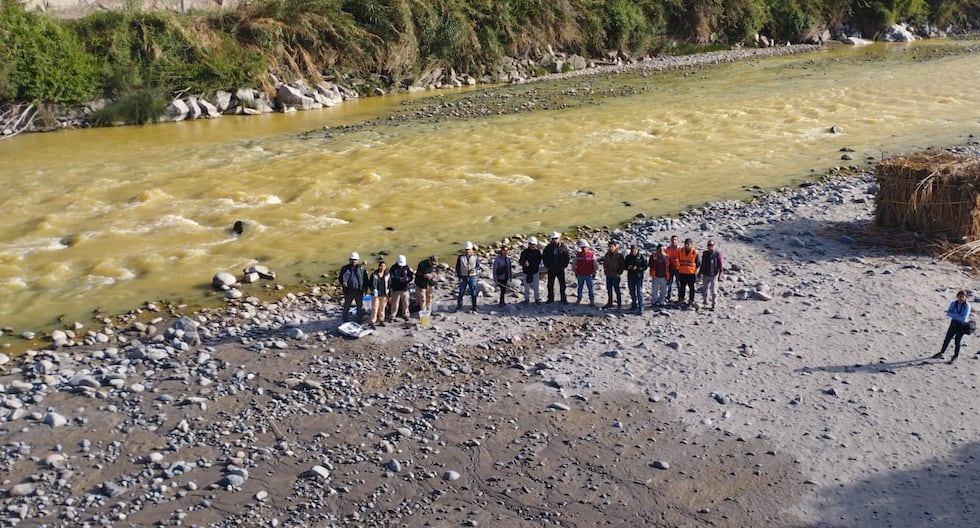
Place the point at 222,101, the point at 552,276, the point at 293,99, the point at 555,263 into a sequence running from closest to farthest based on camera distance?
the point at 555,263 → the point at 552,276 → the point at 222,101 → the point at 293,99

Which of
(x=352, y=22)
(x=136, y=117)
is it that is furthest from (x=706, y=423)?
(x=352, y=22)

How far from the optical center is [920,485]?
916cm

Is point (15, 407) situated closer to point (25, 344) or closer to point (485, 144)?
point (25, 344)

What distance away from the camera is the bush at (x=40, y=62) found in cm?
3191

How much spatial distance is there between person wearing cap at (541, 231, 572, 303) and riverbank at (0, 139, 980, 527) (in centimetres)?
48

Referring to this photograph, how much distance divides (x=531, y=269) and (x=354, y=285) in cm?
286

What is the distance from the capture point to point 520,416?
10.8 meters

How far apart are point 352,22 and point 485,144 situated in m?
16.5

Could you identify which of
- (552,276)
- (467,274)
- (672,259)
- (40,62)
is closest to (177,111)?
(40,62)

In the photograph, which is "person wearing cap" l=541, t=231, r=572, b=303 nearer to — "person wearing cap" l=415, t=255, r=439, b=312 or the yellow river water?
"person wearing cap" l=415, t=255, r=439, b=312

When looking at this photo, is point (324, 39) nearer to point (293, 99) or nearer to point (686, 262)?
point (293, 99)

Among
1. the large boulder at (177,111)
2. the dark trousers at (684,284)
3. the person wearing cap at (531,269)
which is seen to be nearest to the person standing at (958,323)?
the dark trousers at (684,284)

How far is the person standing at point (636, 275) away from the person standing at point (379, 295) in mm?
3766

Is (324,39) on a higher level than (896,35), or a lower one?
higher
